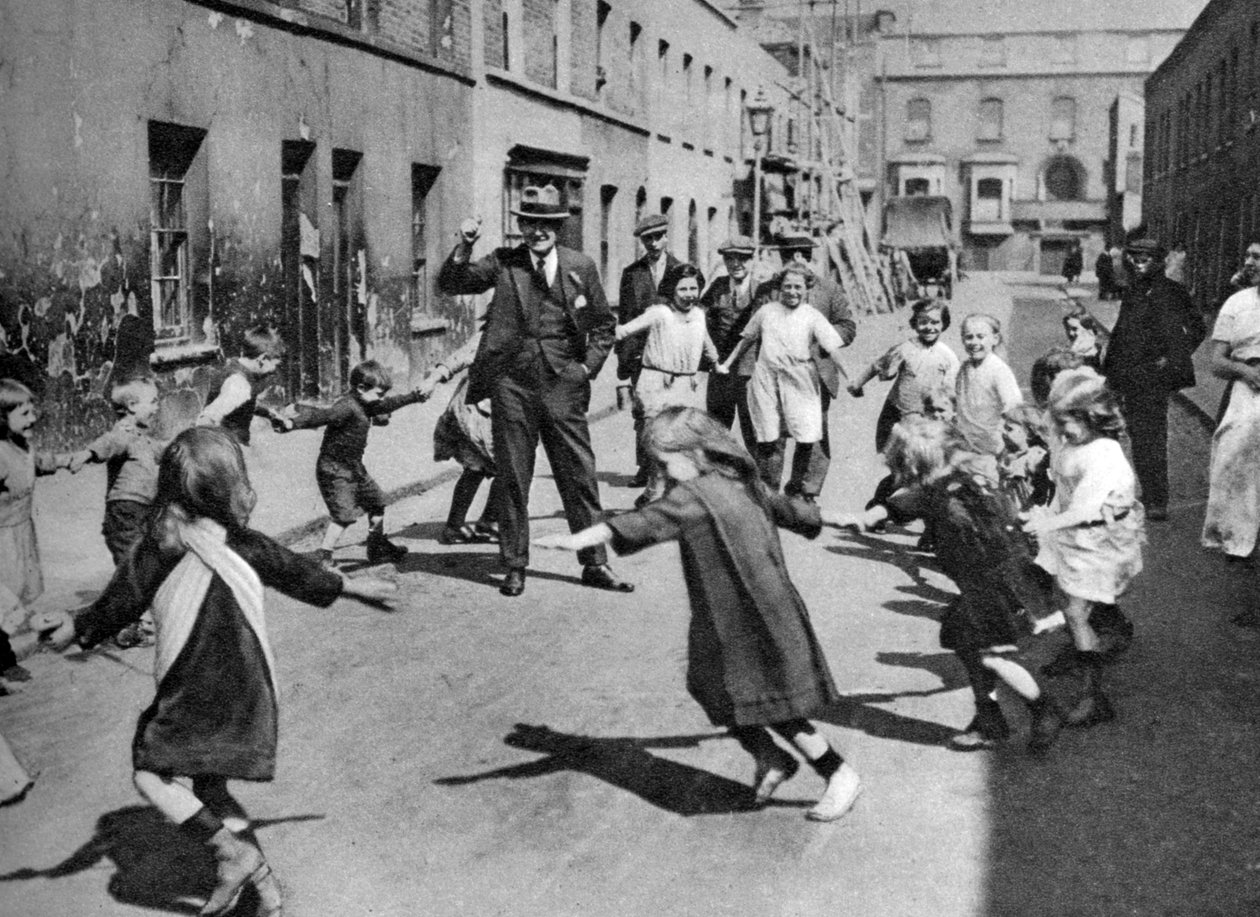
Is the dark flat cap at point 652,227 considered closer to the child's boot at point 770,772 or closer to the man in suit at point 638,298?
the man in suit at point 638,298

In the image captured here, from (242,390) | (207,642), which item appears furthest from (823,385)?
(207,642)

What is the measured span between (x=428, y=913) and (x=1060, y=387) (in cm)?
343

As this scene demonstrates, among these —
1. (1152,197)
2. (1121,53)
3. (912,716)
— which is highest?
(1121,53)

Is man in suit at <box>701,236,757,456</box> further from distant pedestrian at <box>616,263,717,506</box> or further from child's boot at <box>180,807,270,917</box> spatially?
child's boot at <box>180,807,270,917</box>

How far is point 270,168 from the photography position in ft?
47.7

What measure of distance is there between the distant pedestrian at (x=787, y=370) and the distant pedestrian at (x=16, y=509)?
16.2 ft

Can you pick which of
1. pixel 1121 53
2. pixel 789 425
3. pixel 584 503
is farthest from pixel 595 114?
pixel 1121 53

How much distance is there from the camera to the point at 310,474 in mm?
11484

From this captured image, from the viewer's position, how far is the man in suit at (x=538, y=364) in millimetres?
7805

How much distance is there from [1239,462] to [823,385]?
9.70 ft

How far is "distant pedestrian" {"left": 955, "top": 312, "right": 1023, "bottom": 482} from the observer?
818cm

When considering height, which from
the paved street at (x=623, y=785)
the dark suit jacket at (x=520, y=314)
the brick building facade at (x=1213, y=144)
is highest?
the brick building facade at (x=1213, y=144)

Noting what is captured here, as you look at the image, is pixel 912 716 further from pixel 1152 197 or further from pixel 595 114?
pixel 1152 197

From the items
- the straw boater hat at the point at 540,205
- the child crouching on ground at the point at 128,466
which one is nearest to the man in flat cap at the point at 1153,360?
the straw boater hat at the point at 540,205
